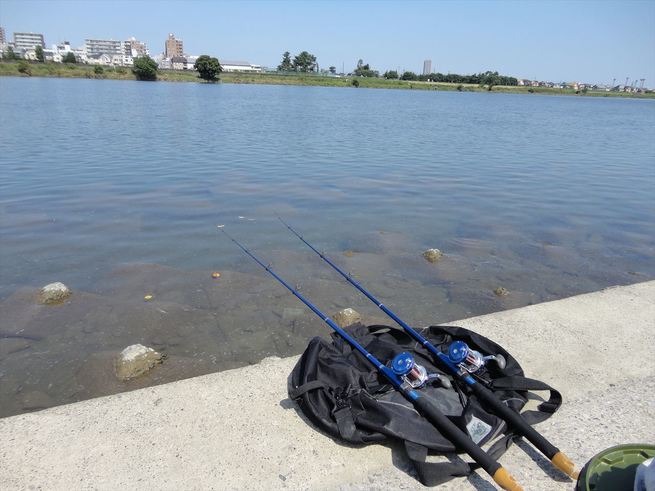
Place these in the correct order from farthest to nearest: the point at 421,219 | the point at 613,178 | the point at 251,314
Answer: the point at 613,178, the point at 421,219, the point at 251,314

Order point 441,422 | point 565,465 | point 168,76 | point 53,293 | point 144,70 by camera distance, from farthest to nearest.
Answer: point 168,76
point 144,70
point 53,293
point 441,422
point 565,465

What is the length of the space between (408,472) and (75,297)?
200 inches

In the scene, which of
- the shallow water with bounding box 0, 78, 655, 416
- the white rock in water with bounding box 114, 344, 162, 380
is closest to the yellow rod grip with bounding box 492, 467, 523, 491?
the shallow water with bounding box 0, 78, 655, 416

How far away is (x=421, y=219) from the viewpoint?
964cm

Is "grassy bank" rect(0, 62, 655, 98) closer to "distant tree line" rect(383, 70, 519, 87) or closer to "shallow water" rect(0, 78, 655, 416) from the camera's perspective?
"distant tree line" rect(383, 70, 519, 87)

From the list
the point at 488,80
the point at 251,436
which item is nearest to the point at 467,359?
the point at 251,436

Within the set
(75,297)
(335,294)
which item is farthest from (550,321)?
(75,297)

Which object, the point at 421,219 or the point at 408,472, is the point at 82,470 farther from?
the point at 421,219

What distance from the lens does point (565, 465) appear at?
242 cm

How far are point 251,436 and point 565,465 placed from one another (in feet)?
5.70

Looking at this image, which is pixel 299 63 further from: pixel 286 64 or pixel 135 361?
pixel 135 361

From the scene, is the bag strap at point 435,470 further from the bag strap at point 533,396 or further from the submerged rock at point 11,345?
the submerged rock at point 11,345

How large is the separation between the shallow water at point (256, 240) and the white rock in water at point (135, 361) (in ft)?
0.38

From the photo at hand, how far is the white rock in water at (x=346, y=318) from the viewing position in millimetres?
5336
